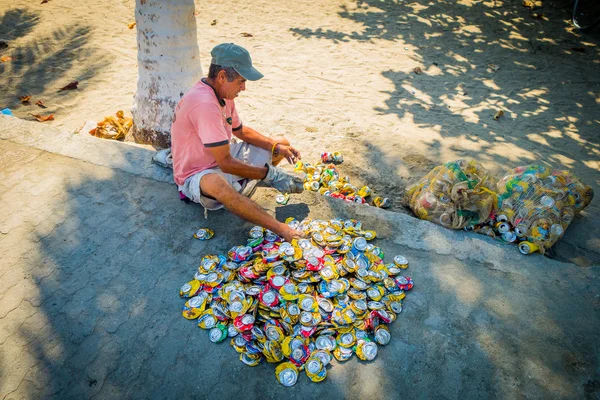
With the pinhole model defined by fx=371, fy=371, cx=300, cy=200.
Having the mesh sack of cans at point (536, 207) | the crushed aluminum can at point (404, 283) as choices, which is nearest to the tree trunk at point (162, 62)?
the crushed aluminum can at point (404, 283)

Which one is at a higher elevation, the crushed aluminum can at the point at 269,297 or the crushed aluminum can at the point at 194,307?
the crushed aluminum can at the point at 269,297

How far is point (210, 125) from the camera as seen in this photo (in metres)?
2.75

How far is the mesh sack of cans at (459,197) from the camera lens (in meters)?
3.15

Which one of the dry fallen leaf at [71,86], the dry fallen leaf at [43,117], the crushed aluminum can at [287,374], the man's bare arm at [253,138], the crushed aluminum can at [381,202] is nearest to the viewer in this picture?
the crushed aluminum can at [287,374]

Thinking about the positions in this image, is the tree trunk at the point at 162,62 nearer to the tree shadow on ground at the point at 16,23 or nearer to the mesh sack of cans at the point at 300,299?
the mesh sack of cans at the point at 300,299

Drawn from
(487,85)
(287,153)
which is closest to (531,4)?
(487,85)

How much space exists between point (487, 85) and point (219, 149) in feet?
17.6

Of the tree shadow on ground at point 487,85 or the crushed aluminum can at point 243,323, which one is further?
the tree shadow on ground at point 487,85

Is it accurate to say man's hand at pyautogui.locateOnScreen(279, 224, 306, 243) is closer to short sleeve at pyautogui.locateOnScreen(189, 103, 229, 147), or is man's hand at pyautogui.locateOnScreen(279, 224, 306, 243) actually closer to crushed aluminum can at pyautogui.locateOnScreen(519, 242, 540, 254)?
short sleeve at pyautogui.locateOnScreen(189, 103, 229, 147)

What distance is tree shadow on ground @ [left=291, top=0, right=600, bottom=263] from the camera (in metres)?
4.65

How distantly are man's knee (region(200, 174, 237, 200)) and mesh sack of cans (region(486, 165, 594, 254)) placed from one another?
7.17 ft

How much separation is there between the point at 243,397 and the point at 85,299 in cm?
131

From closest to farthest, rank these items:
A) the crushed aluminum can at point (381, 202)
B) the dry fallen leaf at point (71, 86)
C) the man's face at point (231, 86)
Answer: the man's face at point (231, 86)
the crushed aluminum can at point (381, 202)
the dry fallen leaf at point (71, 86)

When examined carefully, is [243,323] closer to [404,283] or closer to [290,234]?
[290,234]
